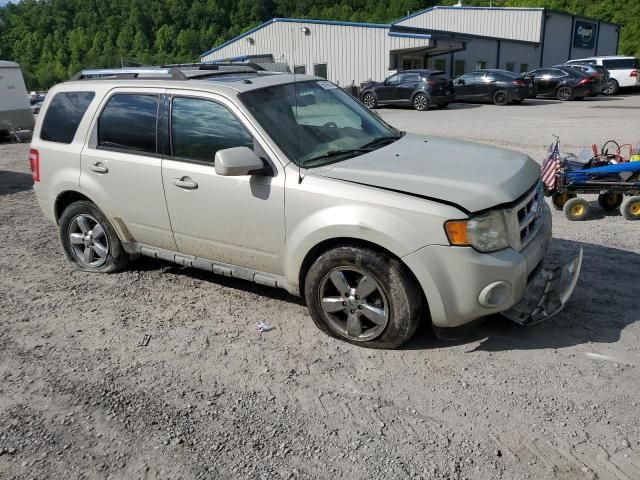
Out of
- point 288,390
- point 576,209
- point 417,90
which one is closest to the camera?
point 288,390

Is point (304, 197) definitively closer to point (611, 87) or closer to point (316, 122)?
point (316, 122)

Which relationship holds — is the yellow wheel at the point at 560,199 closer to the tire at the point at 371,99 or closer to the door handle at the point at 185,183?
the door handle at the point at 185,183

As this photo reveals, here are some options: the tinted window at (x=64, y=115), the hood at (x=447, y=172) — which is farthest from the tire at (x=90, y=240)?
the hood at (x=447, y=172)

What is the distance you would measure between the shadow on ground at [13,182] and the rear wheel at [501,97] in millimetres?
19036

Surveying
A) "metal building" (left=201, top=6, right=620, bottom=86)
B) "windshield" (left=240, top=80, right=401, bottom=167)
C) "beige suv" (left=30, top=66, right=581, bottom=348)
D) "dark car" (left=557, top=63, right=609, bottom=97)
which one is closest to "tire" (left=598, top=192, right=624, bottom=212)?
"beige suv" (left=30, top=66, right=581, bottom=348)

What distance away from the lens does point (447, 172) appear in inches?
151

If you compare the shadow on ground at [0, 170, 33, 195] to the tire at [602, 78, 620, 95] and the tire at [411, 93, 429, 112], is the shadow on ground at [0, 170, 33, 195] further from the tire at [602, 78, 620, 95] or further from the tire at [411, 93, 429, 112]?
the tire at [602, 78, 620, 95]

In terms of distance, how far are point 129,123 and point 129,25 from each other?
109770 mm

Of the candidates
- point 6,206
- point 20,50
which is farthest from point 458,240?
point 20,50

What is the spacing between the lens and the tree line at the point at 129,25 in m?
78.5

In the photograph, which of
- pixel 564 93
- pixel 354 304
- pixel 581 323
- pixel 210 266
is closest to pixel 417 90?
pixel 564 93

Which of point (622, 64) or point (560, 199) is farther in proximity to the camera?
point (622, 64)

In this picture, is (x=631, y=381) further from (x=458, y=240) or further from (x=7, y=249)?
(x=7, y=249)

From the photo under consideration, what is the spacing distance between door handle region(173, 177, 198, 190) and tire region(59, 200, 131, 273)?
44.7 inches
